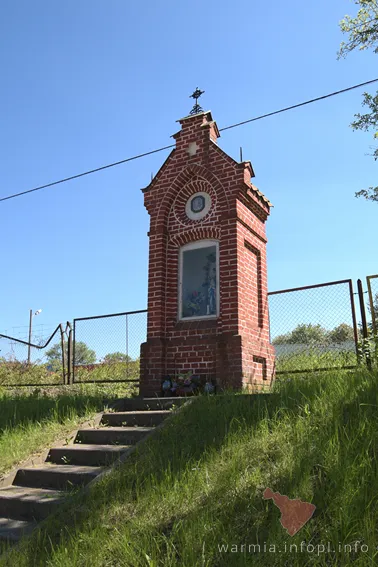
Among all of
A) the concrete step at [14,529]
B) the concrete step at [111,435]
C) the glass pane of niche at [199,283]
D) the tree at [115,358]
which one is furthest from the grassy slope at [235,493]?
the tree at [115,358]

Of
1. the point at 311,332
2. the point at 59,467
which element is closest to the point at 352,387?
the point at 59,467

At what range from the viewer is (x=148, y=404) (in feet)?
22.3

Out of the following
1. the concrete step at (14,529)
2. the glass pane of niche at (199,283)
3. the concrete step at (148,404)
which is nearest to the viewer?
the concrete step at (14,529)

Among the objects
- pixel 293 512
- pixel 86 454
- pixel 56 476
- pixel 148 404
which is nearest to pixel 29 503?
pixel 56 476

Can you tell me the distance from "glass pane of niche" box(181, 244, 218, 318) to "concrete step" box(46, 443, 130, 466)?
312 cm

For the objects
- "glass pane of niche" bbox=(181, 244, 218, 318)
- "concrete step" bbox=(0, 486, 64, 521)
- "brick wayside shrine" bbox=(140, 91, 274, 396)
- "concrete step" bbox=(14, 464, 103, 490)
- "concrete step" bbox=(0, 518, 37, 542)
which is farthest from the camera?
"glass pane of niche" bbox=(181, 244, 218, 318)

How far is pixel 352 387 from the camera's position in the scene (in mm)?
4781

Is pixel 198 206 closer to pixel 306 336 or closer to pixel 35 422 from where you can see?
pixel 306 336

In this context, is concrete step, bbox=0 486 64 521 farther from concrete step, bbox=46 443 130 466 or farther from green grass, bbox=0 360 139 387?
green grass, bbox=0 360 139 387

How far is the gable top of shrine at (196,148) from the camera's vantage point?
8.38 metres

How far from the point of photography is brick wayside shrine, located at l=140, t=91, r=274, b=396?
7562mm

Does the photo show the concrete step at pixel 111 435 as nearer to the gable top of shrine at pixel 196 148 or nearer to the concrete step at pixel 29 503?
the concrete step at pixel 29 503

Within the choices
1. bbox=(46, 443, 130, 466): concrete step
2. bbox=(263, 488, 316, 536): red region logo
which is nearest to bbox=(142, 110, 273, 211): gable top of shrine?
bbox=(46, 443, 130, 466): concrete step

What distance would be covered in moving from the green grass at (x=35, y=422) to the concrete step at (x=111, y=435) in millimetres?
257
